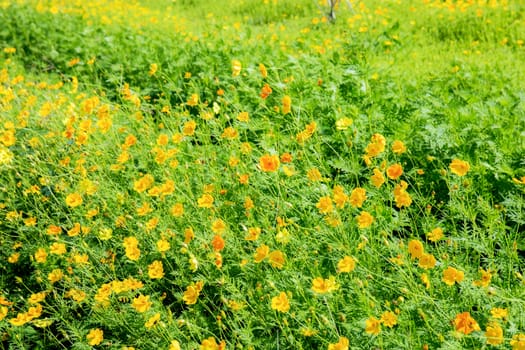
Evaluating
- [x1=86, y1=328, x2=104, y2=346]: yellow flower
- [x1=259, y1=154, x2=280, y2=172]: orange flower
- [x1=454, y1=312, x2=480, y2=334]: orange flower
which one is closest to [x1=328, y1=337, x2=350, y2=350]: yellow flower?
[x1=454, y1=312, x2=480, y2=334]: orange flower

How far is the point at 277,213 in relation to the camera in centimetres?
234

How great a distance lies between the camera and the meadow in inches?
72.9

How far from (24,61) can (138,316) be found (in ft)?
19.7

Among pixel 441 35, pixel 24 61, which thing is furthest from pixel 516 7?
pixel 24 61

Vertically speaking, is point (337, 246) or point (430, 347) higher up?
point (337, 246)

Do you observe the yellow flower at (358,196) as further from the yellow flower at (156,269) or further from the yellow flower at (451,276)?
the yellow flower at (156,269)

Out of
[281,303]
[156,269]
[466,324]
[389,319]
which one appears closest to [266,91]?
[156,269]

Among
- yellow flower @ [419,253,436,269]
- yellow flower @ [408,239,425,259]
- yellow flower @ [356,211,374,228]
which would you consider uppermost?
yellow flower @ [356,211,374,228]

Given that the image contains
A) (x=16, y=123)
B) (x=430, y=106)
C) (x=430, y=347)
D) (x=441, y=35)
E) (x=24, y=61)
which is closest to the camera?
(x=430, y=347)

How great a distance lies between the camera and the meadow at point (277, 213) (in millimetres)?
1851

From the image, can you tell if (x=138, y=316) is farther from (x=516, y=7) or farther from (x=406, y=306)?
(x=516, y=7)

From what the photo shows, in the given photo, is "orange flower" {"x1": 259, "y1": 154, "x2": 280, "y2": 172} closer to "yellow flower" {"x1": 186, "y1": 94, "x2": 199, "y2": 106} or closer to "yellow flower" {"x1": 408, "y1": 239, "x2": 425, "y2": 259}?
"yellow flower" {"x1": 408, "y1": 239, "x2": 425, "y2": 259}

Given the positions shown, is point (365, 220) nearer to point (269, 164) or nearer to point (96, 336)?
point (269, 164)

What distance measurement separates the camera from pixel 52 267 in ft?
8.56
